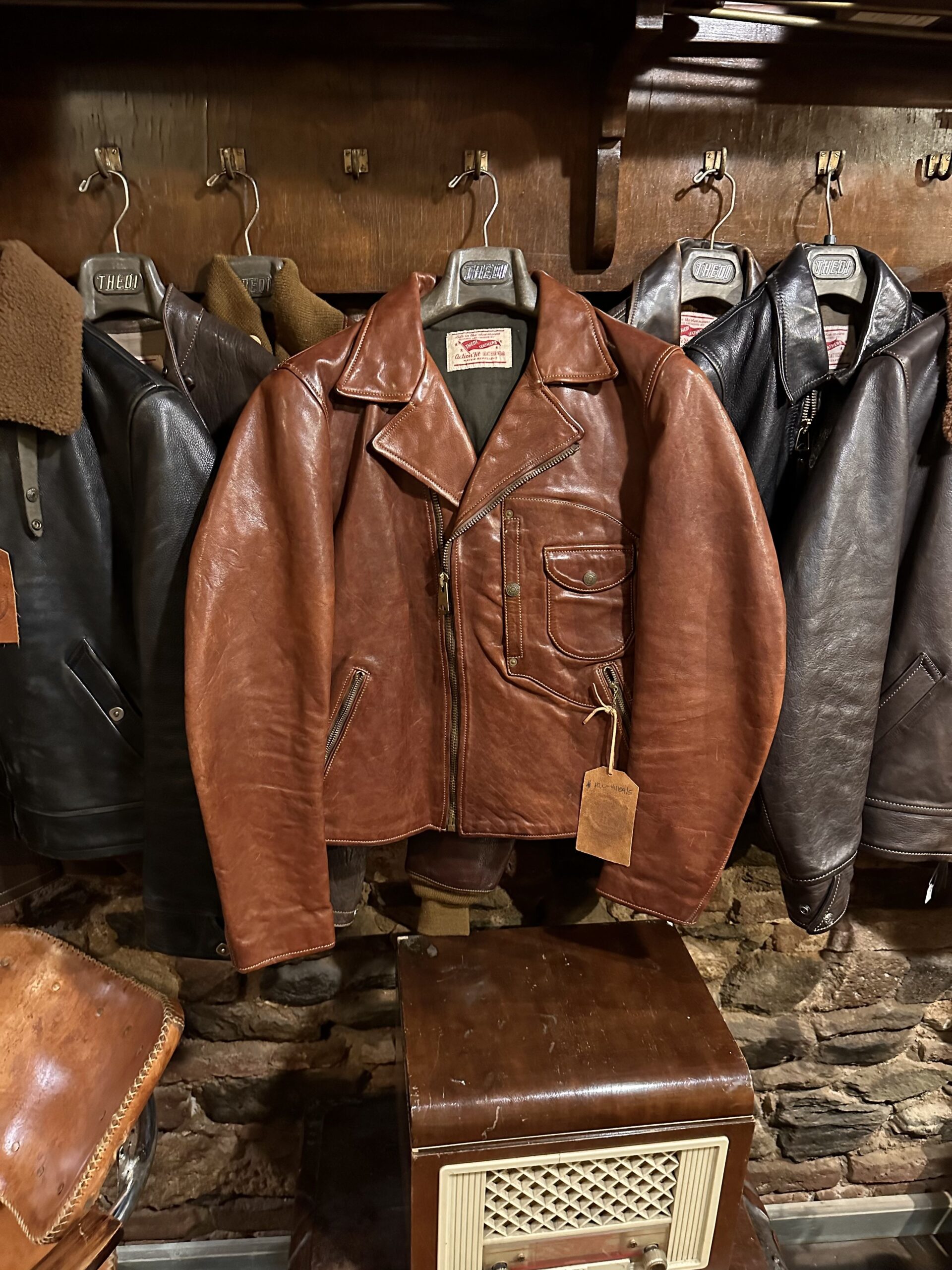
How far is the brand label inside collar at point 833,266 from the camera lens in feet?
4.32

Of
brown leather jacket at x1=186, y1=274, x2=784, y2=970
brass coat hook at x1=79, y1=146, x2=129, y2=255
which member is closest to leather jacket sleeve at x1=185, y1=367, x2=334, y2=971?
brown leather jacket at x1=186, y1=274, x2=784, y2=970

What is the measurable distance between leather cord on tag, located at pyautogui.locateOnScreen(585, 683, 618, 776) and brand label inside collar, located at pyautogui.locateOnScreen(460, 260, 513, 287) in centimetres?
63

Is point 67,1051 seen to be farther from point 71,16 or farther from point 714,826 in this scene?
point 71,16

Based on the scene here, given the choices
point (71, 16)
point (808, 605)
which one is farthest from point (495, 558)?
point (71, 16)

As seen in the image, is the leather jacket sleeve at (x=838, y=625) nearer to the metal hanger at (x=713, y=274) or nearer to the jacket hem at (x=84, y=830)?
the metal hanger at (x=713, y=274)

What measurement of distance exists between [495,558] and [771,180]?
0.91 meters

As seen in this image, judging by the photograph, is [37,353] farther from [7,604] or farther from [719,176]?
[719,176]

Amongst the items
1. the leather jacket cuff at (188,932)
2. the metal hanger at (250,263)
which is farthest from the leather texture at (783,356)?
the leather jacket cuff at (188,932)

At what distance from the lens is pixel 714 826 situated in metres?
1.17

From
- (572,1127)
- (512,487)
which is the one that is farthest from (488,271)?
(572,1127)

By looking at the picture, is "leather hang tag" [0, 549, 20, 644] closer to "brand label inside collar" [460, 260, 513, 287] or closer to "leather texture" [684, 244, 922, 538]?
"brand label inside collar" [460, 260, 513, 287]

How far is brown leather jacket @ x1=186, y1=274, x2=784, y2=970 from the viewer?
3.62 ft

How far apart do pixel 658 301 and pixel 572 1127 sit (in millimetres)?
1247

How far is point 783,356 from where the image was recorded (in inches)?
48.7
